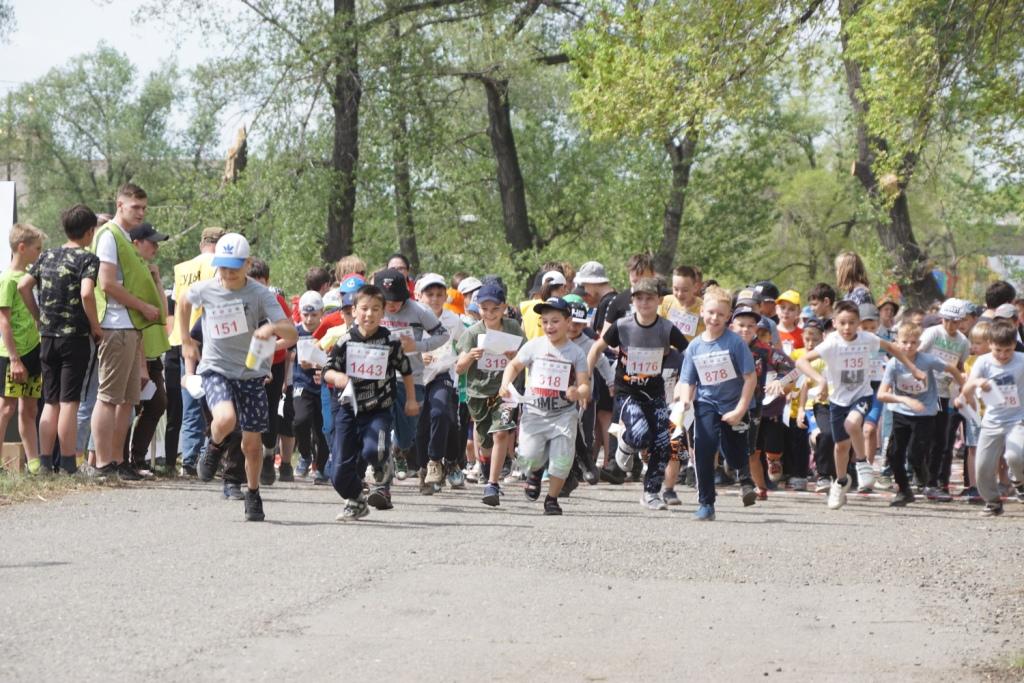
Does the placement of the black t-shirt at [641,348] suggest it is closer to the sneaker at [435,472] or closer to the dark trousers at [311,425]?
the sneaker at [435,472]

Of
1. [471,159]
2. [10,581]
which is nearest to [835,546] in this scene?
[10,581]

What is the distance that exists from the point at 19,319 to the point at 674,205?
37.4m

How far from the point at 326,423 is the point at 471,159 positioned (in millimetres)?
28237

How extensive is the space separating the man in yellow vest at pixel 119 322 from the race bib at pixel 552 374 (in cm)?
313

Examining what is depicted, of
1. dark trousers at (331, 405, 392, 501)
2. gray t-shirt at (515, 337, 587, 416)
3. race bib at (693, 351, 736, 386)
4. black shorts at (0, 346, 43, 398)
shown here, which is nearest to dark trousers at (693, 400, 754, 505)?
race bib at (693, 351, 736, 386)

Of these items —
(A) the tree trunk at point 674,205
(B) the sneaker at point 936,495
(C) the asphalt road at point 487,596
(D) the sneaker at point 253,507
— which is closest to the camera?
(C) the asphalt road at point 487,596

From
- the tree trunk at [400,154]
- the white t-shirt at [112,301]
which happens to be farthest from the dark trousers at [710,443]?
the tree trunk at [400,154]

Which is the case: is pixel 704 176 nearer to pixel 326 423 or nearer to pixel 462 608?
pixel 326 423

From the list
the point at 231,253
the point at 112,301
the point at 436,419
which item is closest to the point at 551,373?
the point at 436,419

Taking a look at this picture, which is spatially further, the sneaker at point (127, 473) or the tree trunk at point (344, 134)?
the tree trunk at point (344, 134)

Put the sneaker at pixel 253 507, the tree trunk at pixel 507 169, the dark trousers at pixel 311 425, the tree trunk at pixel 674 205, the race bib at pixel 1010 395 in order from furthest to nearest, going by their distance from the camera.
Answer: the tree trunk at pixel 674 205 < the tree trunk at pixel 507 169 < the dark trousers at pixel 311 425 < the race bib at pixel 1010 395 < the sneaker at pixel 253 507

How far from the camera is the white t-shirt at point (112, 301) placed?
1241 centimetres

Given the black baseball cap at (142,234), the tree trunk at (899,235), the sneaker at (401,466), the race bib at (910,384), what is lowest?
the sneaker at (401,466)

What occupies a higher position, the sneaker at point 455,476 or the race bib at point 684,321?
the race bib at point 684,321
